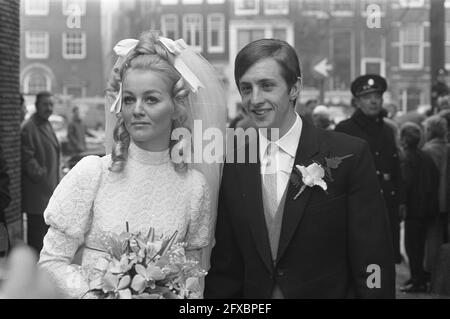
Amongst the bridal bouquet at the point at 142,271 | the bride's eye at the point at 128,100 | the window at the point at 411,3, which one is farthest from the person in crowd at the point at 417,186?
the window at the point at 411,3

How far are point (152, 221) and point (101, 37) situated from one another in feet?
26.2

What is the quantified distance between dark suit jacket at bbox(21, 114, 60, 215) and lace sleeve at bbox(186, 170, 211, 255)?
5.14 m

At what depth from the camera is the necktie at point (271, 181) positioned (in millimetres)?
2949

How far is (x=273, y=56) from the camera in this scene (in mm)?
2914

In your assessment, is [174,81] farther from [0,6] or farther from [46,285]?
[0,6]

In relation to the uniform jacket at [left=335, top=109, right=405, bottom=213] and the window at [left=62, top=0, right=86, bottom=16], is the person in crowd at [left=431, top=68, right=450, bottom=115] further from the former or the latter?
the window at [left=62, top=0, right=86, bottom=16]

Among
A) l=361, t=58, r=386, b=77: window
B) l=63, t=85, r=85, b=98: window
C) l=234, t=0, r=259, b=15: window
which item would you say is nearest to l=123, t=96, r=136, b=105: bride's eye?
l=63, t=85, r=85, b=98: window

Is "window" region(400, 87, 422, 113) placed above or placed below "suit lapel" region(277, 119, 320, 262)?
above

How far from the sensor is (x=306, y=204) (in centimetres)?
288

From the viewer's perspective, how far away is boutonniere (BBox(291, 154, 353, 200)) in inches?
113

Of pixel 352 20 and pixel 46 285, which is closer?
pixel 46 285

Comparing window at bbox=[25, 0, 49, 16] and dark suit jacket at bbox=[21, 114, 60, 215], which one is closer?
dark suit jacket at bbox=[21, 114, 60, 215]

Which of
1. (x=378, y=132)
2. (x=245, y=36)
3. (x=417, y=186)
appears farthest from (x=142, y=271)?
(x=245, y=36)
